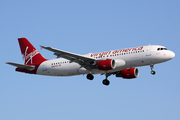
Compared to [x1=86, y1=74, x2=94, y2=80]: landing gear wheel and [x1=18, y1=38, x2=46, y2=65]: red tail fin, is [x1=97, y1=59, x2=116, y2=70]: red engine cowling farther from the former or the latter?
[x1=18, y1=38, x2=46, y2=65]: red tail fin

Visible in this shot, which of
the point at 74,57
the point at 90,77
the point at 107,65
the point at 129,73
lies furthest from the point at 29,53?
the point at 129,73

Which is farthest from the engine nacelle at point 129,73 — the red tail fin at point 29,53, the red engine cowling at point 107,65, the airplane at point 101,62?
the red tail fin at point 29,53

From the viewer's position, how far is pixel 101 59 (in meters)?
50.2

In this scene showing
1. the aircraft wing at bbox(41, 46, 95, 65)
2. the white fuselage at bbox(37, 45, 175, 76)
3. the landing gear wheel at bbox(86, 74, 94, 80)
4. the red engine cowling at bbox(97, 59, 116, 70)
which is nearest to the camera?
the aircraft wing at bbox(41, 46, 95, 65)

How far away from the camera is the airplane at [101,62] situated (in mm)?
48406

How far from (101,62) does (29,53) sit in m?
15.2

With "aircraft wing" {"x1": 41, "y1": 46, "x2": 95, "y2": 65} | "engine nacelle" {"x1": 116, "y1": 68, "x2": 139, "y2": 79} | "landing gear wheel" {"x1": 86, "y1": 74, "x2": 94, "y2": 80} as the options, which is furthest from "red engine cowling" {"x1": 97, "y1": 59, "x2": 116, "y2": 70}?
"engine nacelle" {"x1": 116, "y1": 68, "x2": 139, "y2": 79}

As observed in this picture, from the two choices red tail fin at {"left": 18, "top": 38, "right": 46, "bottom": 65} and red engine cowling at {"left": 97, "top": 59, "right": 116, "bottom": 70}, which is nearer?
red engine cowling at {"left": 97, "top": 59, "right": 116, "bottom": 70}

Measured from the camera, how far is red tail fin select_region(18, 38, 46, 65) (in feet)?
190

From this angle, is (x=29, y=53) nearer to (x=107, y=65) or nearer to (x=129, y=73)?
(x=107, y=65)

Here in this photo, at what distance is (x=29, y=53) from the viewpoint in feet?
193

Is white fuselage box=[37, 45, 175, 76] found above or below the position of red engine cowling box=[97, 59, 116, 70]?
above

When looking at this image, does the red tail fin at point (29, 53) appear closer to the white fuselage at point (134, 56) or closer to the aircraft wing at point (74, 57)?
the white fuselage at point (134, 56)

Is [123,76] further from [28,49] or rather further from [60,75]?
[28,49]
